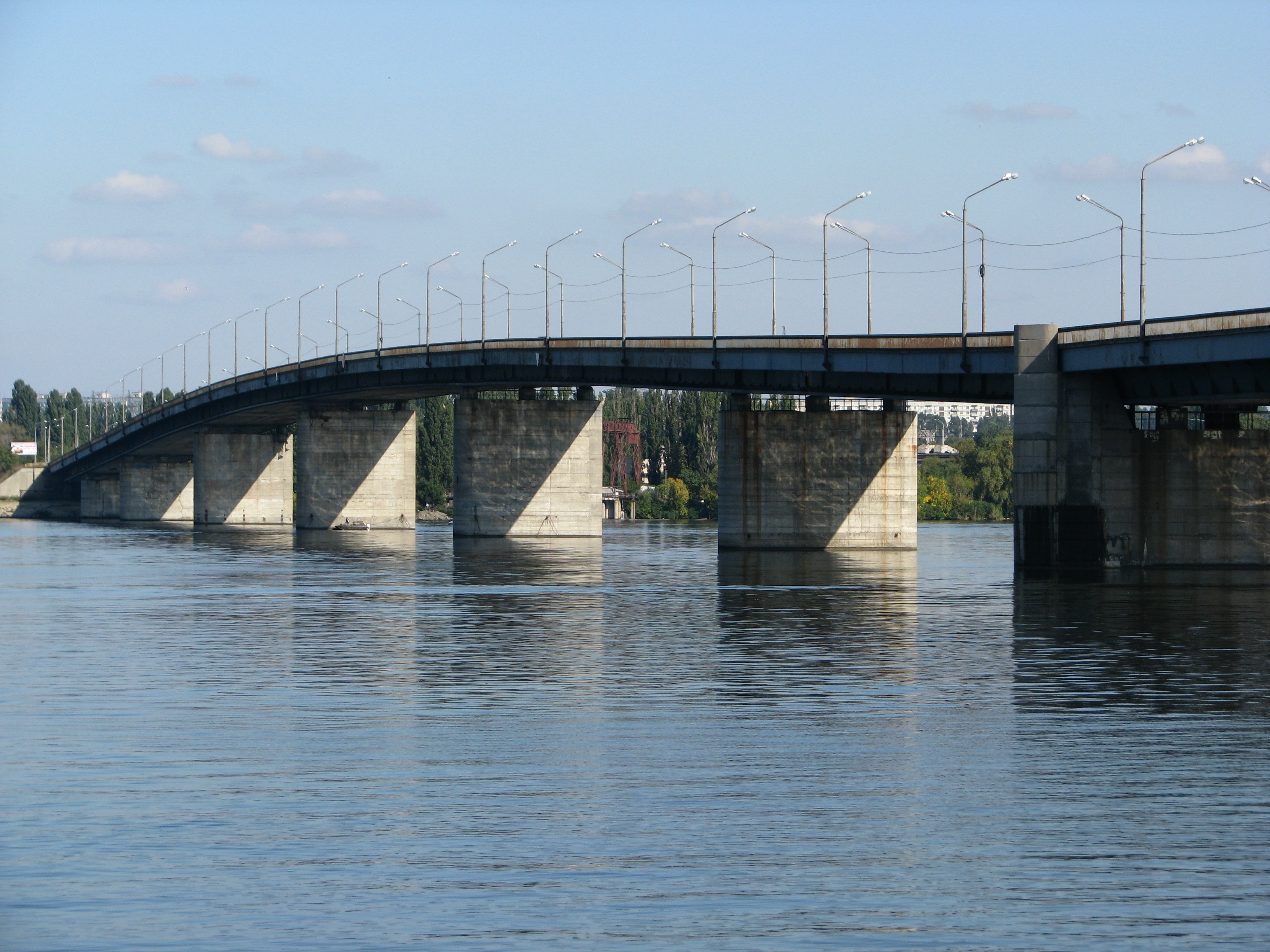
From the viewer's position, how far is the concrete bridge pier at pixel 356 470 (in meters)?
135

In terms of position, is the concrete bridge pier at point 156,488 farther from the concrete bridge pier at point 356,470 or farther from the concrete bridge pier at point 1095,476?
the concrete bridge pier at point 1095,476

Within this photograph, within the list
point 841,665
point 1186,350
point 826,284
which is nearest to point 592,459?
point 826,284

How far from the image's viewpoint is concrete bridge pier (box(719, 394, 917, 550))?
306 feet

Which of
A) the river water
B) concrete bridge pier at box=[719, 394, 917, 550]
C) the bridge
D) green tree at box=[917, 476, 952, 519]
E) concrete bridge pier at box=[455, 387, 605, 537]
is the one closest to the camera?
the river water

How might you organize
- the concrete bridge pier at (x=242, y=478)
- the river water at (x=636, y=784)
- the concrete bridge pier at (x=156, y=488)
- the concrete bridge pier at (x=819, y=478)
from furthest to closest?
the concrete bridge pier at (x=156, y=488) < the concrete bridge pier at (x=242, y=478) < the concrete bridge pier at (x=819, y=478) < the river water at (x=636, y=784)

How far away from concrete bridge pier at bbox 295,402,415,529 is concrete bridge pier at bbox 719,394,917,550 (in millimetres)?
46754

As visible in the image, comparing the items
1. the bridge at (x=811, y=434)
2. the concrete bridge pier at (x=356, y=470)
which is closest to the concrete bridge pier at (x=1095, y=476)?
Answer: the bridge at (x=811, y=434)

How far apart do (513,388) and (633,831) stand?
100373mm

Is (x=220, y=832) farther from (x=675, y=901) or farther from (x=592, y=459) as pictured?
(x=592, y=459)

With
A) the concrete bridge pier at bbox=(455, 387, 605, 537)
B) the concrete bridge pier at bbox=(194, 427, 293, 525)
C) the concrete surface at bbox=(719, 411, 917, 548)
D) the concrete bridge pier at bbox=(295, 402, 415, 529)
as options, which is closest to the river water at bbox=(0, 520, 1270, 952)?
the concrete surface at bbox=(719, 411, 917, 548)

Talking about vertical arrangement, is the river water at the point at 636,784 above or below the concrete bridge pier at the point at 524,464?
below

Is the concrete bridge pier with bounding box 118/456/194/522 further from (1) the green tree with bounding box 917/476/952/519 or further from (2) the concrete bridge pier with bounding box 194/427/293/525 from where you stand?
(1) the green tree with bounding box 917/476/952/519

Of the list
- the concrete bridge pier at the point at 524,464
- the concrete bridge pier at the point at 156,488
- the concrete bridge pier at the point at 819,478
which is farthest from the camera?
the concrete bridge pier at the point at 156,488

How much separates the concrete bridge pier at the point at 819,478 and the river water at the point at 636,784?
147 feet
